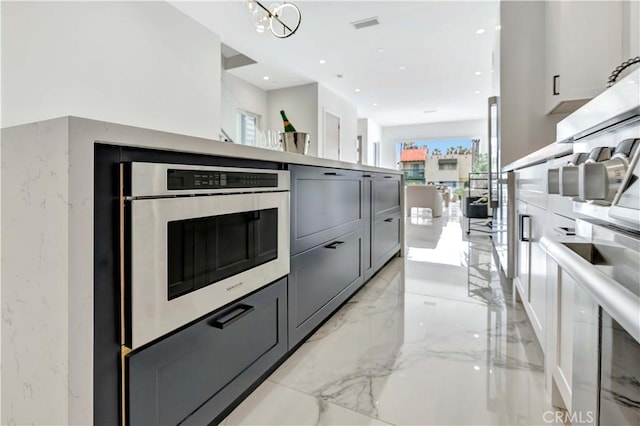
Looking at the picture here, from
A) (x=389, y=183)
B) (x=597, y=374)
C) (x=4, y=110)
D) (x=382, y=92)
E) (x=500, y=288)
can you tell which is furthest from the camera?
(x=382, y=92)

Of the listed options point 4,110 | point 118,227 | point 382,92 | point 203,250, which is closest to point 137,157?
point 118,227

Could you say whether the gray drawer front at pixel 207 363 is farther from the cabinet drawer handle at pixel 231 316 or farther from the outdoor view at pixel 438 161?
the outdoor view at pixel 438 161

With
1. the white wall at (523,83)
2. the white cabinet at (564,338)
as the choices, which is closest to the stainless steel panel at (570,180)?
the white cabinet at (564,338)

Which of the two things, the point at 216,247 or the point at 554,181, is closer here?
the point at 554,181

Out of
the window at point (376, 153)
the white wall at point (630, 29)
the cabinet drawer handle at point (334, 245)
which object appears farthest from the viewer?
the window at point (376, 153)

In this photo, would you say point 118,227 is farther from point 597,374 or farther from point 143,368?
point 597,374

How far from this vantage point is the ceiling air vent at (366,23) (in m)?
4.73

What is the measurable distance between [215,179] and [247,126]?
7.12 meters

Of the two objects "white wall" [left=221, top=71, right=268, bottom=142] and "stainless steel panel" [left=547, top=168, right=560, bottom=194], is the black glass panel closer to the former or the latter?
"stainless steel panel" [left=547, top=168, right=560, bottom=194]

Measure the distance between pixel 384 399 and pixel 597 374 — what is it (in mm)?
789

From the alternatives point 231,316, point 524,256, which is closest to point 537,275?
point 524,256

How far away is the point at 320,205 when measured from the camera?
171 centimetres

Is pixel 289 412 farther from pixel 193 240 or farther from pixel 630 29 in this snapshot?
pixel 630 29

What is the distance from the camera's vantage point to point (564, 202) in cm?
103
